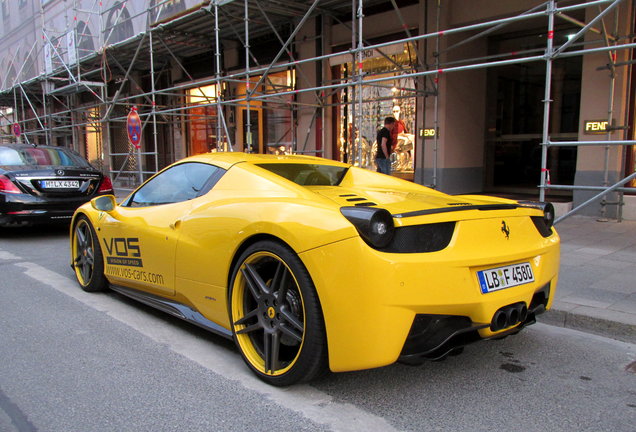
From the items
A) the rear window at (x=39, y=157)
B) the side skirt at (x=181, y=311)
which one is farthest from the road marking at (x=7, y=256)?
the side skirt at (x=181, y=311)

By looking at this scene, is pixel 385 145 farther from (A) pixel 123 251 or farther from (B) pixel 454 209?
(B) pixel 454 209

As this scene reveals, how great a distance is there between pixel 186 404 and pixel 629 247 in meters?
6.09

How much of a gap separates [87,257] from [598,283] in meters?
5.13

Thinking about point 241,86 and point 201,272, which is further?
point 241,86

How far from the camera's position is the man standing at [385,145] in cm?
947

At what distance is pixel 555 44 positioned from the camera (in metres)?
10.4

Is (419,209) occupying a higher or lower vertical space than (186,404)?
higher

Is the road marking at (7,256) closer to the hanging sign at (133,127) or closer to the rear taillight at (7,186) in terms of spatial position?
the rear taillight at (7,186)

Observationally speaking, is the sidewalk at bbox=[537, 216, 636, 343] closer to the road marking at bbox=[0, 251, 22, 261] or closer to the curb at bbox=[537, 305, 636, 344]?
the curb at bbox=[537, 305, 636, 344]

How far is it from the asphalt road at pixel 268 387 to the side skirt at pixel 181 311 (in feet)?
0.61

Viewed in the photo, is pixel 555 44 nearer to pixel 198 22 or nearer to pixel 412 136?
pixel 412 136

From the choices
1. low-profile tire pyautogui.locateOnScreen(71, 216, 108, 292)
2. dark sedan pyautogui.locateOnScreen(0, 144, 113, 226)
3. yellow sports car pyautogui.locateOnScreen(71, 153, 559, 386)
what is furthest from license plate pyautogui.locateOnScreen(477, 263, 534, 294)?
dark sedan pyautogui.locateOnScreen(0, 144, 113, 226)

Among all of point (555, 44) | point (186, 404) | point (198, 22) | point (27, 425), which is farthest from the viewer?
point (198, 22)

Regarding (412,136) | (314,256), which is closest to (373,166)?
(412,136)
